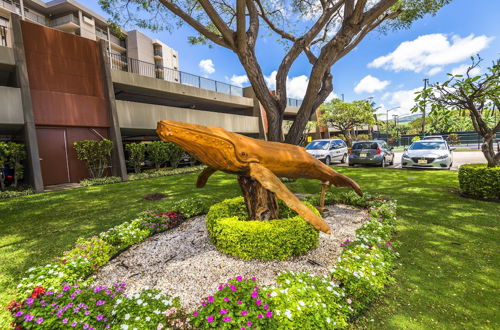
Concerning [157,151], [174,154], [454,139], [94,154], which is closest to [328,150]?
[174,154]

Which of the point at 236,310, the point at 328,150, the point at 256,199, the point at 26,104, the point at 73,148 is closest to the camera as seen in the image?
the point at 236,310

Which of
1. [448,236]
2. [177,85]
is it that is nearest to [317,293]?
[448,236]

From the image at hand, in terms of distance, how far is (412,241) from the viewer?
428 cm

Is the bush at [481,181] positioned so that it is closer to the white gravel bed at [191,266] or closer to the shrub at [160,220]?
the white gravel bed at [191,266]

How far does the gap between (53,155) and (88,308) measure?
12.5m

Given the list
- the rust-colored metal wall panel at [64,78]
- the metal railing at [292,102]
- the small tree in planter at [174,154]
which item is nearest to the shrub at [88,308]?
the rust-colored metal wall panel at [64,78]

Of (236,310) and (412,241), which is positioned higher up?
(236,310)

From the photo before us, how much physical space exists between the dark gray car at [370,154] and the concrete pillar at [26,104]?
1735cm

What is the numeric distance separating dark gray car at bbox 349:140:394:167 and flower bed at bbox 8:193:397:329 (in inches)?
506

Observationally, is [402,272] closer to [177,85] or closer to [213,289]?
[213,289]

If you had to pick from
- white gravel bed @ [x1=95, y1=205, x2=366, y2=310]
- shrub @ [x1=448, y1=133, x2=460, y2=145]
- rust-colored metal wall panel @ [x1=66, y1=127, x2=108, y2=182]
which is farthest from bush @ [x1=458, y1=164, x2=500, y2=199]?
shrub @ [x1=448, y1=133, x2=460, y2=145]

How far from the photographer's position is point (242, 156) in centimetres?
345

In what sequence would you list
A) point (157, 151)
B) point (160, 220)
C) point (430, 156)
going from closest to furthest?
point (160, 220) → point (430, 156) → point (157, 151)

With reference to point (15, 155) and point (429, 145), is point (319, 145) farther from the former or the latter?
point (15, 155)
